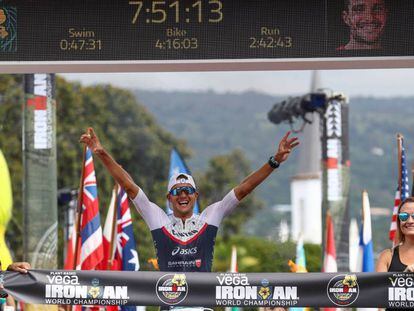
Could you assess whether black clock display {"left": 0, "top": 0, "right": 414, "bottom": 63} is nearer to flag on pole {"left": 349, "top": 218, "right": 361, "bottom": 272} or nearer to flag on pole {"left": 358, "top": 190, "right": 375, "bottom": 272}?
flag on pole {"left": 358, "top": 190, "right": 375, "bottom": 272}

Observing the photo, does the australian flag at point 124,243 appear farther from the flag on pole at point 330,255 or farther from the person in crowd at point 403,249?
the person in crowd at point 403,249

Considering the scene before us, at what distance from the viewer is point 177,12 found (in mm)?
12000

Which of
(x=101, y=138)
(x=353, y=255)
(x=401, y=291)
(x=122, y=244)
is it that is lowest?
(x=401, y=291)

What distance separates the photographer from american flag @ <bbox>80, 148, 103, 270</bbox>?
16.9 metres

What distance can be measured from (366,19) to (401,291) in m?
2.80

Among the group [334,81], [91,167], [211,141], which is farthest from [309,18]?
[211,141]

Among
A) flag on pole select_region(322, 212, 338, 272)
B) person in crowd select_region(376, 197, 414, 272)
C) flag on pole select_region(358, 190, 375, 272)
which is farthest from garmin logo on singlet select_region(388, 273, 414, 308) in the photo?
flag on pole select_region(322, 212, 338, 272)

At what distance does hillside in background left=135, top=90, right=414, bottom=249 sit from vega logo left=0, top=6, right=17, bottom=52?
512 feet

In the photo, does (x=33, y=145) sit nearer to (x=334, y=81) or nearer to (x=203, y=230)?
(x=203, y=230)

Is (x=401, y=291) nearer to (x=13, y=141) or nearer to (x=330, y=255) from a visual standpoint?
(x=330, y=255)

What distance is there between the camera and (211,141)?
179625 millimetres

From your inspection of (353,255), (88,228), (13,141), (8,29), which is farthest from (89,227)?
(13,141)

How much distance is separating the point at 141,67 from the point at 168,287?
2.48m

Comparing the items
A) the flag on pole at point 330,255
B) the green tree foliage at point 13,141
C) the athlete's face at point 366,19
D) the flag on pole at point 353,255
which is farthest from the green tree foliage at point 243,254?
the athlete's face at point 366,19
